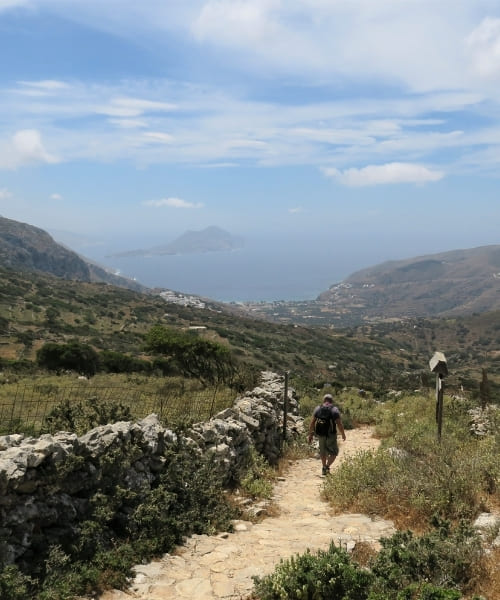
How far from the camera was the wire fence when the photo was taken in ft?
29.9

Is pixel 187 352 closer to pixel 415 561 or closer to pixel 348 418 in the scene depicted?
pixel 348 418

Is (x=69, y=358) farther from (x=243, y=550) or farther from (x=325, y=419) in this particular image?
(x=243, y=550)

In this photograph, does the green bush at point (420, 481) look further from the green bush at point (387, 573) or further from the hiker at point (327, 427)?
the green bush at point (387, 573)

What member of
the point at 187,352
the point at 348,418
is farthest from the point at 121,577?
the point at 187,352

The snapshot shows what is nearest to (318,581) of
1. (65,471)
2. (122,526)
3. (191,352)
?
(122,526)

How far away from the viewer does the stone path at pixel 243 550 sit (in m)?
5.56

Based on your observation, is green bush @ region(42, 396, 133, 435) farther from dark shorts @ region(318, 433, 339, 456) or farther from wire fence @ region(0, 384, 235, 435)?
dark shorts @ region(318, 433, 339, 456)

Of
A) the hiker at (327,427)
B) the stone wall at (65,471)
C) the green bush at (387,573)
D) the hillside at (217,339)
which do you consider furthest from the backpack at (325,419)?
the hillside at (217,339)

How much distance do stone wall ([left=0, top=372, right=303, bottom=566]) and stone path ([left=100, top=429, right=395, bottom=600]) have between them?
1055mm

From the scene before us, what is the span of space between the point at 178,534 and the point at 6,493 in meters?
2.47

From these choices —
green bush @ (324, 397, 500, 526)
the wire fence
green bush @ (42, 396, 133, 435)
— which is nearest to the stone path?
green bush @ (324, 397, 500, 526)

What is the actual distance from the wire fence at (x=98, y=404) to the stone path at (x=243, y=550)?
7.79 feet

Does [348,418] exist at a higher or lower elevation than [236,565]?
lower

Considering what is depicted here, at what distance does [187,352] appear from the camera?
3142cm
